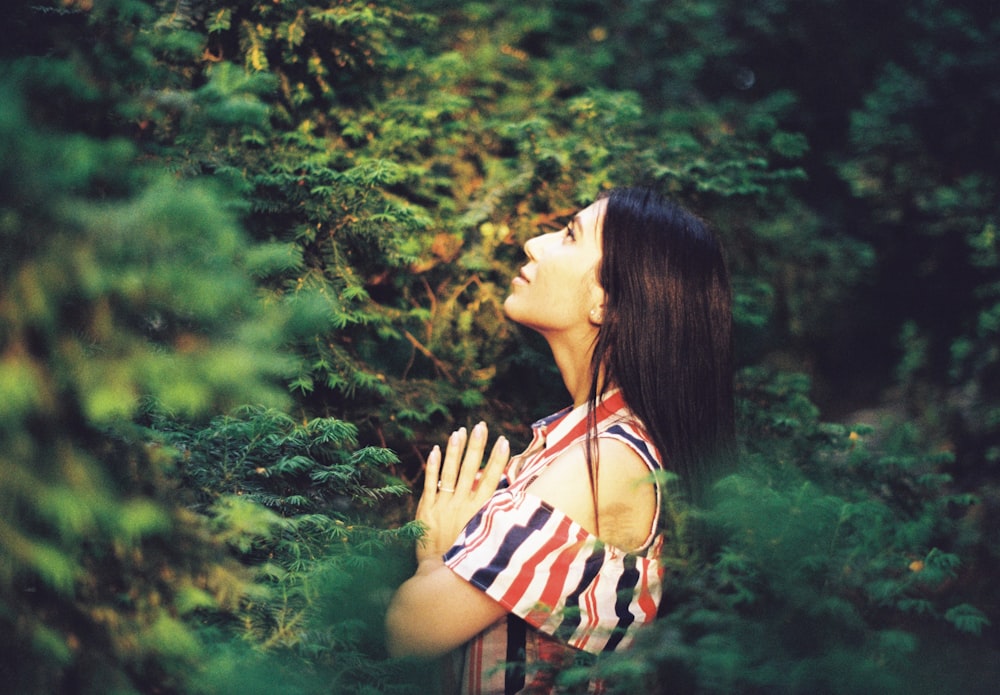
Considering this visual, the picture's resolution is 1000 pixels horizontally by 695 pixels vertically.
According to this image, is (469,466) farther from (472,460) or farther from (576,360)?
(576,360)

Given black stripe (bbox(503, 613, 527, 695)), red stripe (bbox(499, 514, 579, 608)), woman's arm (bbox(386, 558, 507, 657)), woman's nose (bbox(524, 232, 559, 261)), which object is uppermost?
woman's nose (bbox(524, 232, 559, 261))

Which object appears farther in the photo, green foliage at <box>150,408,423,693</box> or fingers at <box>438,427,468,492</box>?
fingers at <box>438,427,468,492</box>

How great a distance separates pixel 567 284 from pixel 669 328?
0.37 metres

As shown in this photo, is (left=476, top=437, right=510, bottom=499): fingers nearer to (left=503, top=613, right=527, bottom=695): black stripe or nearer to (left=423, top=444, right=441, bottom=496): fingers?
(left=423, top=444, right=441, bottom=496): fingers

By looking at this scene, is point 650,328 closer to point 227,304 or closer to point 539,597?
point 539,597

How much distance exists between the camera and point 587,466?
193 cm

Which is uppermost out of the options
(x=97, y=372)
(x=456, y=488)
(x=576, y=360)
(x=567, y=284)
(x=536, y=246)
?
(x=536, y=246)

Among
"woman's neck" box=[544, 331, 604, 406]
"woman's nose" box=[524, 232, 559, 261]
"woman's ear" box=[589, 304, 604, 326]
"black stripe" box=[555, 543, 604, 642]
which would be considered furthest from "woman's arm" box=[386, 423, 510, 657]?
"woman's nose" box=[524, 232, 559, 261]

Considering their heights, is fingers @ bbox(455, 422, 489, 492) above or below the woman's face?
below

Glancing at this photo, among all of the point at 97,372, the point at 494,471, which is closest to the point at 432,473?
the point at 494,471

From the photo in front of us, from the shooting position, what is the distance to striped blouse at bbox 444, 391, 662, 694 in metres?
1.76

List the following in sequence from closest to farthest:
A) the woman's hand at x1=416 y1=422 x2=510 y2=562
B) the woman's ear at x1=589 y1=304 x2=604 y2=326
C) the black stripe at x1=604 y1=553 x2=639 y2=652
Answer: the black stripe at x1=604 y1=553 x2=639 y2=652, the woman's hand at x1=416 y1=422 x2=510 y2=562, the woman's ear at x1=589 y1=304 x2=604 y2=326

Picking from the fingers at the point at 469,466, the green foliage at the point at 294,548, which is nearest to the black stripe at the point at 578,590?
the green foliage at the point at 294,548

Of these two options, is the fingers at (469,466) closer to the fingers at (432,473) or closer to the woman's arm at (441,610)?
the fingers at (432,473)
